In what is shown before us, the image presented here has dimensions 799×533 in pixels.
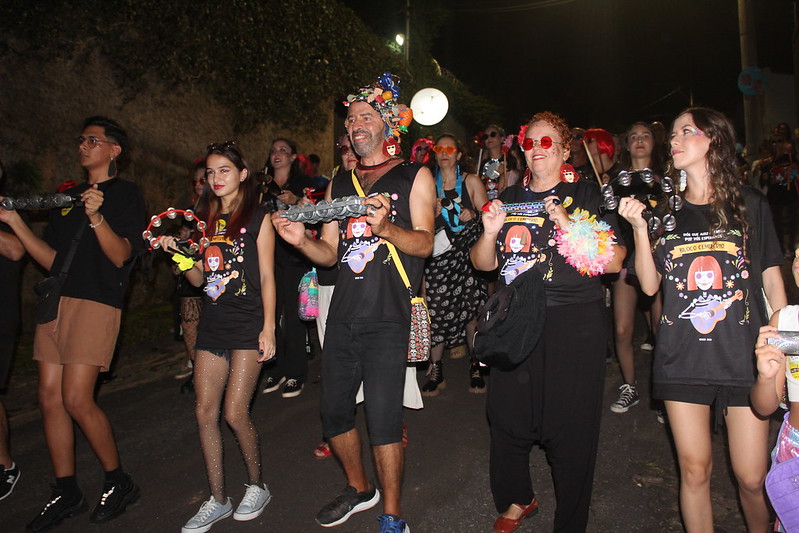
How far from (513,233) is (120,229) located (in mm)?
2582

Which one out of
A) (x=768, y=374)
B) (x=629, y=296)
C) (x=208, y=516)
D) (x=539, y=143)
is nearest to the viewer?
(x=768, y=374)

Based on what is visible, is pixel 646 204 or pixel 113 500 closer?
pixel 646 204

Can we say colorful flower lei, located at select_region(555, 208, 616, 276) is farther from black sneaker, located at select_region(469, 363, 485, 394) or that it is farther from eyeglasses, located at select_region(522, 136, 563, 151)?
black sneaker, located at select_region(469, 363, 485, 394)

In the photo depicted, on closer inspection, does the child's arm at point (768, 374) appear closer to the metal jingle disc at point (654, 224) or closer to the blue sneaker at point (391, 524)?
the metal jingle disc at point (654, 224)

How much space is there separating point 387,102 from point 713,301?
213 cm

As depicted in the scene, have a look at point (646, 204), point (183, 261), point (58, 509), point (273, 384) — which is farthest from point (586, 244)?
point (273, 384)

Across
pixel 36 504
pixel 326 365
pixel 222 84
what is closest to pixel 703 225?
pixel 326 365

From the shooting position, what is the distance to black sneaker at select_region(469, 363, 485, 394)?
5.89 m

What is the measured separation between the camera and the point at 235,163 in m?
3.93

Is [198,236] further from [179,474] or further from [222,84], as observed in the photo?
[222,84]

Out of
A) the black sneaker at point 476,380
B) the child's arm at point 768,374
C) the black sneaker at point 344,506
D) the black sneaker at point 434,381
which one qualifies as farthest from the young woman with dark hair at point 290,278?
the child's arm at point 768,374

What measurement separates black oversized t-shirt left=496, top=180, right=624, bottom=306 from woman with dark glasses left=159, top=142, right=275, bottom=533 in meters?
1.54

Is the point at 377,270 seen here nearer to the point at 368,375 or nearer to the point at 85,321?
the point at 368,375

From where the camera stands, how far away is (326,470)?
4.39 m
